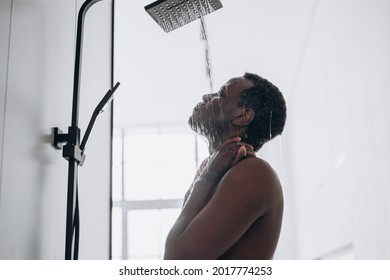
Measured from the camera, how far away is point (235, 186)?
819 millimetres

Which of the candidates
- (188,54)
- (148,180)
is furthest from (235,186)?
(188,54)

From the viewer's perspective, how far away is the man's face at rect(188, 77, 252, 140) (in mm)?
936

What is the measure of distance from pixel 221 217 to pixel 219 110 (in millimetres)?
255

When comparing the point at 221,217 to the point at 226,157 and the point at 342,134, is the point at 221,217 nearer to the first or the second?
the point at 226,157

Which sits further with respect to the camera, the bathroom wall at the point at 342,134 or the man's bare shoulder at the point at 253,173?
the bathroom wall at the point at 342,134

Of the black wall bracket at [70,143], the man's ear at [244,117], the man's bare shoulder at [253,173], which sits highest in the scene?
the man's ear at [244,117]

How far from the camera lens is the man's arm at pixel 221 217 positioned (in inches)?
31.5

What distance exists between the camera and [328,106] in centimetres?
144

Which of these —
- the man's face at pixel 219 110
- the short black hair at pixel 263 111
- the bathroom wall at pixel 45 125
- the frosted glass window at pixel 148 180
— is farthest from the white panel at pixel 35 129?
the short black hair at pixel 263 111

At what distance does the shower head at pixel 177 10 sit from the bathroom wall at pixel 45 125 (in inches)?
9.1

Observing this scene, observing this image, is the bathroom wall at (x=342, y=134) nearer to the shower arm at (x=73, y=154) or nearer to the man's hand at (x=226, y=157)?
Result: the man's hand at (x=226, y=157)

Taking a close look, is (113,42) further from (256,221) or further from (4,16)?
(256,221)

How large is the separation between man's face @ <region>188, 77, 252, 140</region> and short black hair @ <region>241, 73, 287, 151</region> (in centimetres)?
2

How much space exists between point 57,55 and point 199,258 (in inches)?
20.9
